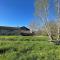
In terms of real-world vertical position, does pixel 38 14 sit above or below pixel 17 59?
above

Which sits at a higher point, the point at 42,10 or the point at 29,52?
the point at 42,10

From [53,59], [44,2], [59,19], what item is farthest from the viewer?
[44,2]

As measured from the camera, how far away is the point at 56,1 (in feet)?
53.6

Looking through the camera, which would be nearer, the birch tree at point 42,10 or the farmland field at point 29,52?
the farmland field at point 29,52

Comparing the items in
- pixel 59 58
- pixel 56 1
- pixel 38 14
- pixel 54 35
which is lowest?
pixel 59 58

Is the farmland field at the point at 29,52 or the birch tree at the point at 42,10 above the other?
the birch tree at the point at 42,10

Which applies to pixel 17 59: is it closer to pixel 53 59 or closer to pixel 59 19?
pixel 53 59

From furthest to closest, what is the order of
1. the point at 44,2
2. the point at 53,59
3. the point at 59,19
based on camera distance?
1. the point at 44,2
2. the point at 59,19
3. the point at 53,59

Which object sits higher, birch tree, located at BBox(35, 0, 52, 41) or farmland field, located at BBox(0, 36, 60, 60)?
birch tree, located at BBox(35, 0, 52, 41)

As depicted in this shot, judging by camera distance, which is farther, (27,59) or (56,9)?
(56,9)

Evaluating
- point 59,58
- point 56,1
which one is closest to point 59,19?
point 56,1

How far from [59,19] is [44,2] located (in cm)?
291

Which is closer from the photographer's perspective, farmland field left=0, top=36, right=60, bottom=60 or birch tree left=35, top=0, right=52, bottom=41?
farmland field left=0, top=36, right=60, bottom=60

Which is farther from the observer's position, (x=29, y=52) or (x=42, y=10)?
(x=42, y=10)
